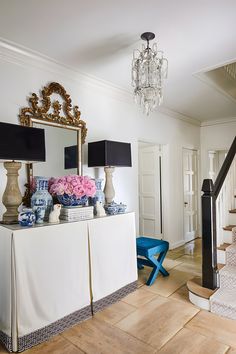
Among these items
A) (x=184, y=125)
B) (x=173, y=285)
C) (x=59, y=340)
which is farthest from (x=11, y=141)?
(x=184, y=125)

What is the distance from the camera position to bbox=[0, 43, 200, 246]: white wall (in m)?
2.52

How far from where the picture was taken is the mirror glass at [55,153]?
274cm

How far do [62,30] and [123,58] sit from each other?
2.52 feet

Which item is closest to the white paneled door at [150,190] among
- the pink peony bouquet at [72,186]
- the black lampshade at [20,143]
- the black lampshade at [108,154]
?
the black lampshade at [108,154]

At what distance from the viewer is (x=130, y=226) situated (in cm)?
302

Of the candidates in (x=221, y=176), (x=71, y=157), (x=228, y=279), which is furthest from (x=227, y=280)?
(x=71, y=157)

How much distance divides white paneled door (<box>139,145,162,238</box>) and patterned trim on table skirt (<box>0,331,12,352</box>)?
132 inches

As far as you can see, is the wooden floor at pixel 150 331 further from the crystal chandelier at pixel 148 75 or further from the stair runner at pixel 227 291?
the crystal chandelier at pixel 148 75

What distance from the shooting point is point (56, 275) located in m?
2.23

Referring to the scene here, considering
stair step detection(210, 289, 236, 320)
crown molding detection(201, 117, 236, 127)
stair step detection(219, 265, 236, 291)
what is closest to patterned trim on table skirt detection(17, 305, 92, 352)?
stair step detection(210, 289, 236, 320)

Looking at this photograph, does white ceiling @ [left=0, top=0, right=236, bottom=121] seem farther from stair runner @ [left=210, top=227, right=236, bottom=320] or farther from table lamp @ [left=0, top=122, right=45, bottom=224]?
stair runner @ [left=210, top=227, right=236, bottom=320]

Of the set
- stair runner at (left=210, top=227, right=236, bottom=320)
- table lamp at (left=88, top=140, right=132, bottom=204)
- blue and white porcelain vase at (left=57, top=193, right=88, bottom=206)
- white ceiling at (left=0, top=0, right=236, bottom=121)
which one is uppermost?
white ceiling at (left=0, top=0, right=236, bottom=121)

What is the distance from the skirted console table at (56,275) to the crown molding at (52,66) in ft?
5.58

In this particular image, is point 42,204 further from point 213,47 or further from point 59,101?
point 213,47
